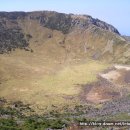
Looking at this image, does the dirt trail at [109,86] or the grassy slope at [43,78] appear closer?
the grassy slope at [43,78]

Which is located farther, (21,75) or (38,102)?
(21,75)

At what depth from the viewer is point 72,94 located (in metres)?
147

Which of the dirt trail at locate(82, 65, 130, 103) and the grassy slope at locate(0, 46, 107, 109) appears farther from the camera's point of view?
the dirt trail at locate(82, 65, 130, 103)

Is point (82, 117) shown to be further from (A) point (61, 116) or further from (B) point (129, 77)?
(B) point (129, 77)

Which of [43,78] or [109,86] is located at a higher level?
[43,78]

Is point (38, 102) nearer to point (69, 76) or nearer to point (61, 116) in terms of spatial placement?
point (61, 116)

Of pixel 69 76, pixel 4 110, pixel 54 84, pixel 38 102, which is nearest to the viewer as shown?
pixel 4 110

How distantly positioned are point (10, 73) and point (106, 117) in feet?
210

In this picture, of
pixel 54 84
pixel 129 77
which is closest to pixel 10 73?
pixel 54 84

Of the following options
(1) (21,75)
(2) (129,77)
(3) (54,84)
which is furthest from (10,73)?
(2) (129,77)

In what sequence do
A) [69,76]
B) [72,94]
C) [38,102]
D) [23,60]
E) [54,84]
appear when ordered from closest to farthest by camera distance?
[38,102] → [72,94] → [54,84] → [69,76] → [23,60]

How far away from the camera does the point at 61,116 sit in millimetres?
122500

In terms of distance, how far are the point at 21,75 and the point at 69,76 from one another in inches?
744

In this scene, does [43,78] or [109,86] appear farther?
[43,78]
